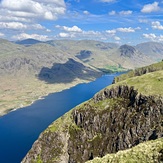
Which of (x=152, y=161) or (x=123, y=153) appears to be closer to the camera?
(x=152, y=161)

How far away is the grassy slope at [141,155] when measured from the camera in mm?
72312

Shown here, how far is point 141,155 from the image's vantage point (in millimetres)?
74875

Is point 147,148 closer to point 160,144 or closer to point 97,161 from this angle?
point 160,144

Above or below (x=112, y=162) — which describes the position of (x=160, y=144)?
above

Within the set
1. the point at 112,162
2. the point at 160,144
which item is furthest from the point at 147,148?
the point at 112,162

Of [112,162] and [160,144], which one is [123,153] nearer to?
[112,162]

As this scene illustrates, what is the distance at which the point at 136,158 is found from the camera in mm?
75062

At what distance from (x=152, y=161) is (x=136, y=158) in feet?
16.8

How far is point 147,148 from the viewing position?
7650 centimetres

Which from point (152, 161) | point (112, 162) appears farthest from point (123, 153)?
point (152, 161)

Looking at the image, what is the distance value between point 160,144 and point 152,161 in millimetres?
6065

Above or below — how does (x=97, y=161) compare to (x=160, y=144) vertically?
below

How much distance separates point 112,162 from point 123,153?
5.24 meters

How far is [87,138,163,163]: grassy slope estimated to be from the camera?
7231 centimetres
